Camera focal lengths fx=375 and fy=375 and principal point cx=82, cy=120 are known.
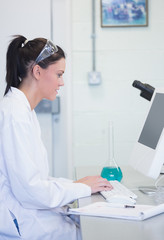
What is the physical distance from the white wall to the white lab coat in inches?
70.4

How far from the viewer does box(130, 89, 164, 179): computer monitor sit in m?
1.55

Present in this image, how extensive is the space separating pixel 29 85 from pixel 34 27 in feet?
5.52

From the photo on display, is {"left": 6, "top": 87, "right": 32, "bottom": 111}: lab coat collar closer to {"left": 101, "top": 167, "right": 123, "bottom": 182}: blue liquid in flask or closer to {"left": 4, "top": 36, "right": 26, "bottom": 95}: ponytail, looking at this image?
{"left": 4, "top": 36, "right": 26, "bottom": 95}: ponytail

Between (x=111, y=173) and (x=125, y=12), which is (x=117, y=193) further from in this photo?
(x=125, y=12)

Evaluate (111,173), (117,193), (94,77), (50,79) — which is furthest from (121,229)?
(94,77)

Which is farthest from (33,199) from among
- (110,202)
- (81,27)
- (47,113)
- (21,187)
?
(81,27)

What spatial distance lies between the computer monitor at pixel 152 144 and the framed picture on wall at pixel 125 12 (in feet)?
5.23

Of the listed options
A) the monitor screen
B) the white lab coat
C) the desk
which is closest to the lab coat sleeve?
the white lab coat

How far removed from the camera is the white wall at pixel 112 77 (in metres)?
3.16

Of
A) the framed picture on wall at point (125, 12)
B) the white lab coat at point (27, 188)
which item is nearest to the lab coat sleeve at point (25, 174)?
the white lab coat at point (27, 188)

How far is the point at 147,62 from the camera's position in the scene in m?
3.20

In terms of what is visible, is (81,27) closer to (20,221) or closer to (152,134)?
(152,134)

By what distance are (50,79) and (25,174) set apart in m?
0.51

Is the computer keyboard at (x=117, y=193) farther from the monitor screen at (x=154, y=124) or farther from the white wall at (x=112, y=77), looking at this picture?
the white wall at (x=112, y=77)
